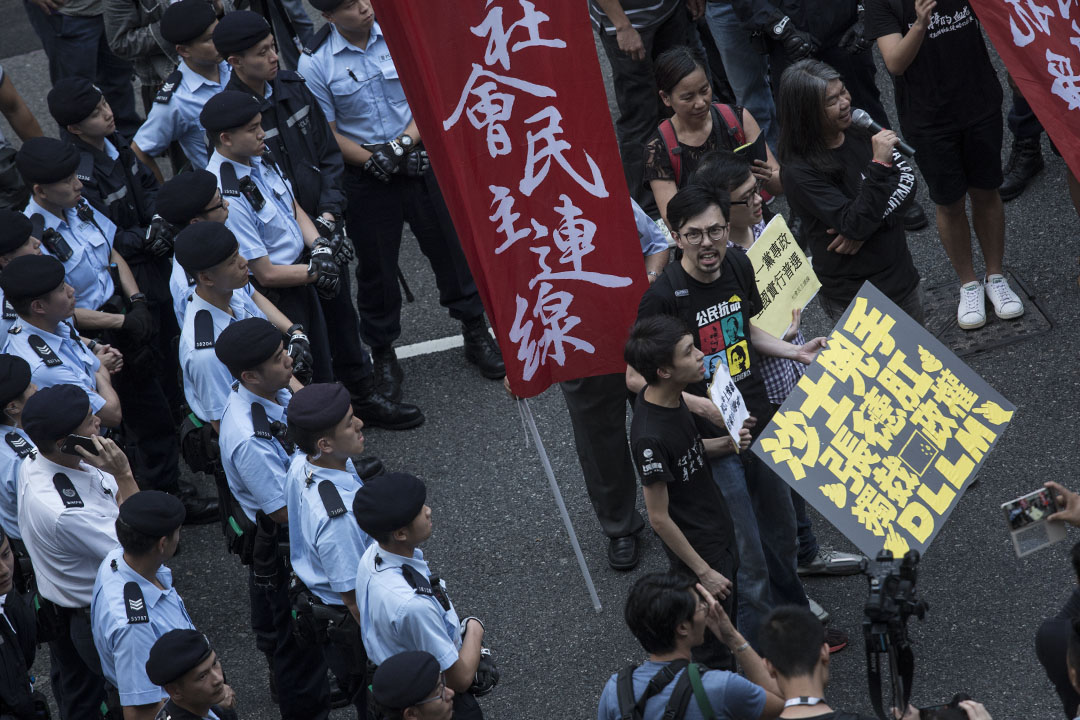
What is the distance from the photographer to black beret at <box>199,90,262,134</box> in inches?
240

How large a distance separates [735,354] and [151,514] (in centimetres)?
231

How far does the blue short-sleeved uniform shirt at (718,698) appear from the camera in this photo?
143 inches

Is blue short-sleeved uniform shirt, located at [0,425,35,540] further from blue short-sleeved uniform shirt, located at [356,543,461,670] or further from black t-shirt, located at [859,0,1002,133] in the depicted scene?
black t-shirt, located at [859,0,1002,133]

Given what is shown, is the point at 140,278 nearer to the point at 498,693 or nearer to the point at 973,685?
the point at 498,693

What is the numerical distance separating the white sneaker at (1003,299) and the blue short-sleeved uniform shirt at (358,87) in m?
3.33

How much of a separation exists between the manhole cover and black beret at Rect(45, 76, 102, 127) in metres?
4.67

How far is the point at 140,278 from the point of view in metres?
6.70

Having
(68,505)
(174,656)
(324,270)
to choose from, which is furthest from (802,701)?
(324,270)

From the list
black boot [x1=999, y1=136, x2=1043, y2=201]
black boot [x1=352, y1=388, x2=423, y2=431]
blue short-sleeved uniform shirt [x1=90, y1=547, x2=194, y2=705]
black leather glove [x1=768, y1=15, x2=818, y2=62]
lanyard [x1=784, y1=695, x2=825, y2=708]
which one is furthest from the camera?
black boot [x1=999, y1=136, x2=1043, y2=201]

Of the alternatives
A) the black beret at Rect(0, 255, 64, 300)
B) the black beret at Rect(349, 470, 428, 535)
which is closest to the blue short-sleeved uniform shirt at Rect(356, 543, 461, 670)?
the black beret at Rect(349, 470, 428, 535)

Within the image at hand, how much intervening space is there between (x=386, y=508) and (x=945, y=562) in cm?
265

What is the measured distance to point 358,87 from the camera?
271 inches

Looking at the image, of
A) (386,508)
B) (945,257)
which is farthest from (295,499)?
(945,257)

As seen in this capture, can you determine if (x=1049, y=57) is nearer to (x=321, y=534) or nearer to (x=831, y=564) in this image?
(x=831, y=564)
